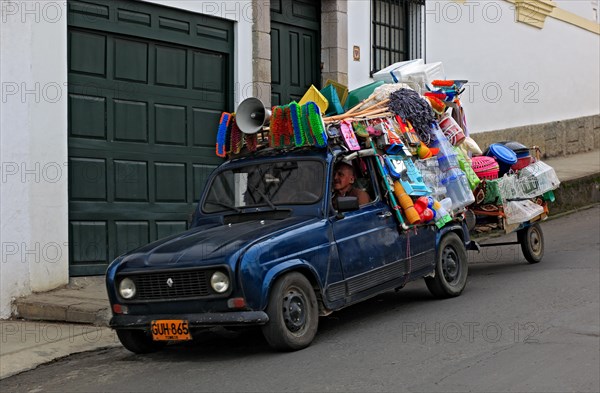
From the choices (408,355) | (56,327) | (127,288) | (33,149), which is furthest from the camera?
(33,149)

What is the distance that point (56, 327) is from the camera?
9.13 metres

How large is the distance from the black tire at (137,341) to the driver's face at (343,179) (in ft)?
7.42

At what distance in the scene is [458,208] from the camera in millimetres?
9531

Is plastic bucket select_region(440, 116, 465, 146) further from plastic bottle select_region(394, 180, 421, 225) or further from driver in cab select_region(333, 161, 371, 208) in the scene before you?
driver in cab select_region(333, 161, 371, 208)

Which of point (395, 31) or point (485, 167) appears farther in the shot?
point (395, 31)

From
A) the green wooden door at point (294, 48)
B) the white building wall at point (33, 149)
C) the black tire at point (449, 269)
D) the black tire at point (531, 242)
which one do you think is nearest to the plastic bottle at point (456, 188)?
the black tire at point (449, 269)

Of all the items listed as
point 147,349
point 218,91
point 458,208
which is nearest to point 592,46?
point 218,91

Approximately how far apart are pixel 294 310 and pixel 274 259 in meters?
0.49

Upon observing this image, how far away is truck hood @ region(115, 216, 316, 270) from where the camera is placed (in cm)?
700

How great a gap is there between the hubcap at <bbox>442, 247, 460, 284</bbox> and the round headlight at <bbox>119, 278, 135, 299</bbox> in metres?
3.48

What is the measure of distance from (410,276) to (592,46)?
16.8 m

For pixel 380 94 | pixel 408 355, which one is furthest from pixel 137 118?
pixel 408 355

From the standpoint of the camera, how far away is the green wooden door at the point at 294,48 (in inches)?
548

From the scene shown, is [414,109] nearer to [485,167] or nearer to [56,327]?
[485,167]
